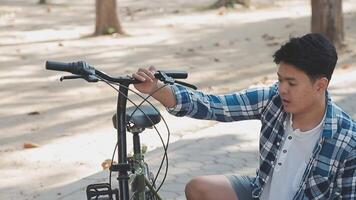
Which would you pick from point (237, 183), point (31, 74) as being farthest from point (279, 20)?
point (237, 183)

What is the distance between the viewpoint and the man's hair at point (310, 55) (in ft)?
9.05

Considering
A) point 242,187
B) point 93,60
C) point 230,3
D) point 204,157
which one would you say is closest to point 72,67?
point 242,187

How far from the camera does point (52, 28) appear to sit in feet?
52.7

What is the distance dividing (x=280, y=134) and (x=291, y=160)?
12 cm

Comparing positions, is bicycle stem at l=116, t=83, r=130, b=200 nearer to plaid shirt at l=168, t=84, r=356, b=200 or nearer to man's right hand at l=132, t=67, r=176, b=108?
man's right hand at l=132, t=67, r=176, b=108

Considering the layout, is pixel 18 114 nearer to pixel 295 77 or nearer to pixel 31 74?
pixel 31 74

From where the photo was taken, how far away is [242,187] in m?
3.29

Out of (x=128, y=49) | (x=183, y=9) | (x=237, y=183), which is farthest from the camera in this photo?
(x=183, y=9)

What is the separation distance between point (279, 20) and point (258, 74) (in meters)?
5.67

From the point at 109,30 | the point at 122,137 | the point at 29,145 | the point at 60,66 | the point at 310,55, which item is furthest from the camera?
the point at 109,30

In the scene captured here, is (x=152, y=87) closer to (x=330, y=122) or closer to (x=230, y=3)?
(x=330, y=122)

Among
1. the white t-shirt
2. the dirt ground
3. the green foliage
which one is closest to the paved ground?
the dirt ground

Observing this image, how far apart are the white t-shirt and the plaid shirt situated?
30 millimetres

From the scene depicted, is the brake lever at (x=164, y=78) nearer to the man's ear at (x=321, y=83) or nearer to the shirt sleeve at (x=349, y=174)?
the man's ear at (x=321, y=83)
